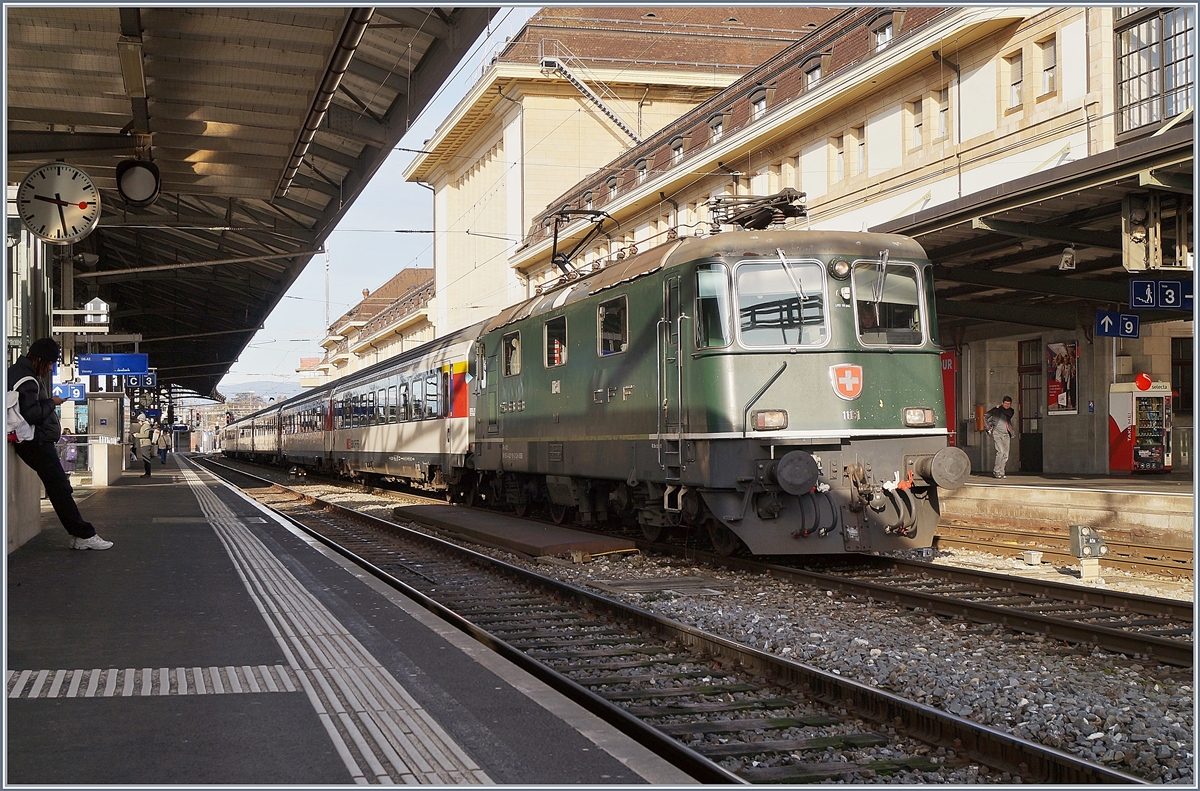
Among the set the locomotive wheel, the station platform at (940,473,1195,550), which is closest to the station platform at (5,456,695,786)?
the locomotive wheel

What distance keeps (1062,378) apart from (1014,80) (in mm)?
6399

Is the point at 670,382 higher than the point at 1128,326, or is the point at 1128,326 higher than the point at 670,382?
the point at 1128,326

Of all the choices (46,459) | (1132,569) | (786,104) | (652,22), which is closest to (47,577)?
(46,459)

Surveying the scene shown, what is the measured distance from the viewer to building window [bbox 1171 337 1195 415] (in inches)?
890

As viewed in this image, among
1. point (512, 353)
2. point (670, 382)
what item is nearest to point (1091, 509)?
point (670, 382)

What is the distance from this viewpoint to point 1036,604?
9023mm

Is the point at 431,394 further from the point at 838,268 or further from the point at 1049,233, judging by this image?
the point at 838,268

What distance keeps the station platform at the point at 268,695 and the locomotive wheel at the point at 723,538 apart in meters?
3.68

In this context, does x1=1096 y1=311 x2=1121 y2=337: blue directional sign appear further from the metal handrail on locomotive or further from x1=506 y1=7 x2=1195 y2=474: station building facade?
the metal handrail on locomotive

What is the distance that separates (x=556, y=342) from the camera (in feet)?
48.1

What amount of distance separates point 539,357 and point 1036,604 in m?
7.96

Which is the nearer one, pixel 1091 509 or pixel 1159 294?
pixel 1091 509

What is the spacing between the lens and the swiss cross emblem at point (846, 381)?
35.5 ft

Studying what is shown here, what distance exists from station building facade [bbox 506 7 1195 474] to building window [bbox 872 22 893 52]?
7 cm
